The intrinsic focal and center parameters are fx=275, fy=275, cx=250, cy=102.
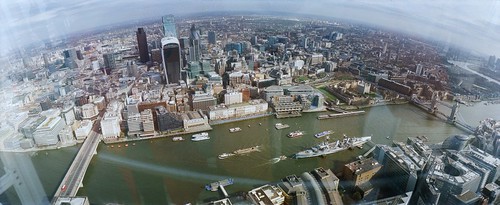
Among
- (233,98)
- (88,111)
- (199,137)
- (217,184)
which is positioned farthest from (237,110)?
(88,111)

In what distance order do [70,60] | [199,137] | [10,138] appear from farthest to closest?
1. [70,60]
2. [199,137]
3. [10,138]

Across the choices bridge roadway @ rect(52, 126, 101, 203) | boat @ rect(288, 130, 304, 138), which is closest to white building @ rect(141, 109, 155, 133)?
bridge roadway @ rect(52, 126, 101, 203)

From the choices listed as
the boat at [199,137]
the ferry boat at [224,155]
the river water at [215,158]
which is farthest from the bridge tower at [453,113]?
the boat at [199,137]

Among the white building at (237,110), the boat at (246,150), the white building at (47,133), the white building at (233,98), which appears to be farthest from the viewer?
the white building at (233,98)

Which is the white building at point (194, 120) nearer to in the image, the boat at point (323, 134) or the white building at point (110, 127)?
the white building at point (110, 127)

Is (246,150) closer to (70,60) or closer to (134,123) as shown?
(134,123)
